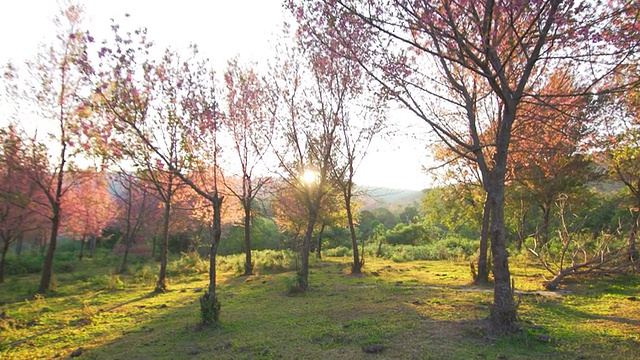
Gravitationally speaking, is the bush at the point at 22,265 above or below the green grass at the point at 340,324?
above

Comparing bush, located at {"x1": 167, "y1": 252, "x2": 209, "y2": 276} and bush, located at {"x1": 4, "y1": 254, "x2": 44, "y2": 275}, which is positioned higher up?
bush, located at {"x1": 4, "y1": 254, "x2": 44, "y2": 275}

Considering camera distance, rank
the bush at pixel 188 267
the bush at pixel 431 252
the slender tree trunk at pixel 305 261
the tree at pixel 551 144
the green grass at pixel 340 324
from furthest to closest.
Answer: the bush at pixel 431 252 < the bush at pixel 188 267 < the slender tree trunk at pixel 305 261 < the tree at pixel 551 144 < the green grass at pixel 340 324

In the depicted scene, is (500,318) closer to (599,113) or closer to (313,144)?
(599,113)

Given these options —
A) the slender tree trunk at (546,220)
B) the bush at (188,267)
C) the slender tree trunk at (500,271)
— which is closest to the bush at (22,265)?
the bush at (188,267)

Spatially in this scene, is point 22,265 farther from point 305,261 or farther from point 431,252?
point 431,252

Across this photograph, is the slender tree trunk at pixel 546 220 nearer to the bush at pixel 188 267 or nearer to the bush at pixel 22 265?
the bush at pixel 188 267

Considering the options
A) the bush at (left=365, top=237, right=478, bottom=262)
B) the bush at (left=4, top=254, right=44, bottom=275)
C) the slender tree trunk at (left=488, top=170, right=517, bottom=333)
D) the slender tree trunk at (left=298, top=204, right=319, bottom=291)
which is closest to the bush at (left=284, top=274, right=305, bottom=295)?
the slender tree trunk at (left=298, top=204, right=319, bottom=291)

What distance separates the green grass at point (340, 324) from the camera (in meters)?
5.79

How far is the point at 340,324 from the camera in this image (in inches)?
298

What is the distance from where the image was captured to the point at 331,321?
7895 mm

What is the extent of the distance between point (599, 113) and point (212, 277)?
10.8 meters

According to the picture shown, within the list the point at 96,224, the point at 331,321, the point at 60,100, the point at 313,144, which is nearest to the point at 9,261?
the point at 96,224

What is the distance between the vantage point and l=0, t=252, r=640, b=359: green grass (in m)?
5.79

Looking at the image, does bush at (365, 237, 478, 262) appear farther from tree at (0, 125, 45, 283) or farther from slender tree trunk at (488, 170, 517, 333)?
tree at (0, 125, 45, 283)
